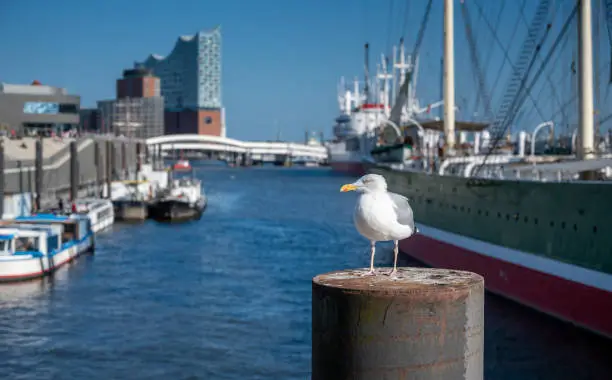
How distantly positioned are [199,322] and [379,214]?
18.1 m

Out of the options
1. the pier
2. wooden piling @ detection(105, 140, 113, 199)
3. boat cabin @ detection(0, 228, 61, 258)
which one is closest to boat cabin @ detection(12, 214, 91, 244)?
boat cabin @ detection(0, 228, 61, 258)

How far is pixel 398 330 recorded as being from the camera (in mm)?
6480

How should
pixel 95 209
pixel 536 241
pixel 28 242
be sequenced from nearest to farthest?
pixel 536 241 < pixel 28 242 < pixel 95 209

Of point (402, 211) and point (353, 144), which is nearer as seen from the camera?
point (402, 211)

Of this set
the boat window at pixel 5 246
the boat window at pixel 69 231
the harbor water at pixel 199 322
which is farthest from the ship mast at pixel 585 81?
the boat window at pixel 69 231

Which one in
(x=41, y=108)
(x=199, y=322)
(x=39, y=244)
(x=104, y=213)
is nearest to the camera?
(x=199, y=322)

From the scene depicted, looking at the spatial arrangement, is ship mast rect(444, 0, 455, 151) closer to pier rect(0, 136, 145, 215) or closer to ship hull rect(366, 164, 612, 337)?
ship hull rect(366, 164, 612, 337)

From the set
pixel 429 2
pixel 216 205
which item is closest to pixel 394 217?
pixel 429 2

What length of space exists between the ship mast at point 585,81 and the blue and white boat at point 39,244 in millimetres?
20225

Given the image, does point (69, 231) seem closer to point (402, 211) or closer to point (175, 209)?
point (175, 209)

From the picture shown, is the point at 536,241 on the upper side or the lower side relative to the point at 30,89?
lower

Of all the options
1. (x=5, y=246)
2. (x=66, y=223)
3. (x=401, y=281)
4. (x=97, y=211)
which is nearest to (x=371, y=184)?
(x=401, y=281)

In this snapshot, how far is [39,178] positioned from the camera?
Result: 49406 millimetres

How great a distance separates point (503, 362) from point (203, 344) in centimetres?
756
